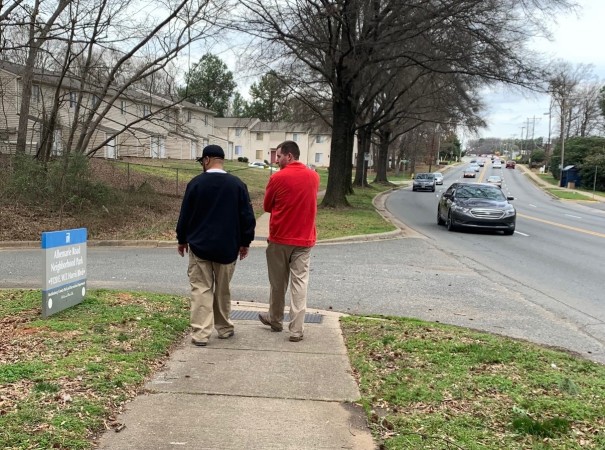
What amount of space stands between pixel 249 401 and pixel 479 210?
13.9m

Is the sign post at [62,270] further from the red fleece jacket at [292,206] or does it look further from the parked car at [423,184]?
the parked car at [423,184]

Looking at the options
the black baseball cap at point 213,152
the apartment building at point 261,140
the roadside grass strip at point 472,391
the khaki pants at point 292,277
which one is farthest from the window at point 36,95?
the apartment building at point 261,140

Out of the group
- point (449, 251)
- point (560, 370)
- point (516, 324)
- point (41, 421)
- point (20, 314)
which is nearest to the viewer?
point (41, 421)

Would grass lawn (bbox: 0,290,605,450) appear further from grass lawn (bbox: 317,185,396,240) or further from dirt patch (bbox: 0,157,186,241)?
grass lawn (bbox: 317,185,396,240)

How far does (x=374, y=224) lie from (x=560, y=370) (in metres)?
12.2

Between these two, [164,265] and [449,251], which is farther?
[449,251]

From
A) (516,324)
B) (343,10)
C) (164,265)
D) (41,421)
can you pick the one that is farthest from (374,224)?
(41,421)

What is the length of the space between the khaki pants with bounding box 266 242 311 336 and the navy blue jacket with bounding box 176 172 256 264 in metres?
0.52

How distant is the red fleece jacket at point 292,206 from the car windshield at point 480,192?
1309 centimetres

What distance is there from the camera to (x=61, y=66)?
652 inches

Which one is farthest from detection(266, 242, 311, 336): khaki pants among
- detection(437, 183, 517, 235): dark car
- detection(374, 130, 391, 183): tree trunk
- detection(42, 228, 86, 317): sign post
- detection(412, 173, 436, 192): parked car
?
detection(374, 130, 391, 183): tree trunk

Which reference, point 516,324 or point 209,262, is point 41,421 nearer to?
point 209,262

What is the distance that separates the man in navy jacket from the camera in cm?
502

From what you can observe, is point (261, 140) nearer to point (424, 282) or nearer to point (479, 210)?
point (479, 210)
